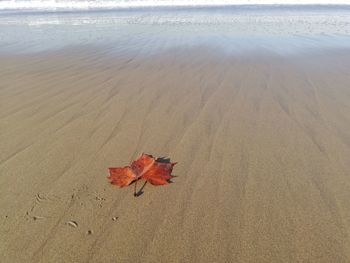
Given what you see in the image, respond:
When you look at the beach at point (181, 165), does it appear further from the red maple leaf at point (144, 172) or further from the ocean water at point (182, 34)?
the ocean water at point (182, 34)

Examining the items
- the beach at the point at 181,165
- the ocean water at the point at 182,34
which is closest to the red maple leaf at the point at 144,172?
the beach at the point at 181,165

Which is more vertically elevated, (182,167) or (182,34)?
(182,167)

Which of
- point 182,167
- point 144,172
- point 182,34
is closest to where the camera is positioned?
point 144,172

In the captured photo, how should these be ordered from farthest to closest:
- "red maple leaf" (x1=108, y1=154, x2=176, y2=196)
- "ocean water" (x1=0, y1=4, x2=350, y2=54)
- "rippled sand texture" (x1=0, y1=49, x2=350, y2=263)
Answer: "ocean water" (x1=0, y1=4, x2=350, y2=54) < "red maple leaf" (x1=108, y1=154, x2=176, y2=196) < "rippled sand texture" (x1=0, y1=49, x2=350, y2=263)

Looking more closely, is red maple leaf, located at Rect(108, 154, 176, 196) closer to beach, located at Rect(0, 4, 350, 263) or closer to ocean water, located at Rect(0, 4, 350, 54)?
beach, located at Rect(0, 4, 350, 263)

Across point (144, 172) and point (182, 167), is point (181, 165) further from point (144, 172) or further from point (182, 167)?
point (144, 172)

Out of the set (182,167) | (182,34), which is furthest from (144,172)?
(182,34)

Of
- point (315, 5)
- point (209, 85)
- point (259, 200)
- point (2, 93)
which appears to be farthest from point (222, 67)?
point (315, 5)

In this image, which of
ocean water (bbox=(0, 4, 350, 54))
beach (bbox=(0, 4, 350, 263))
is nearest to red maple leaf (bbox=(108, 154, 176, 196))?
beach (bbox=(0, 4, 350, 263))
